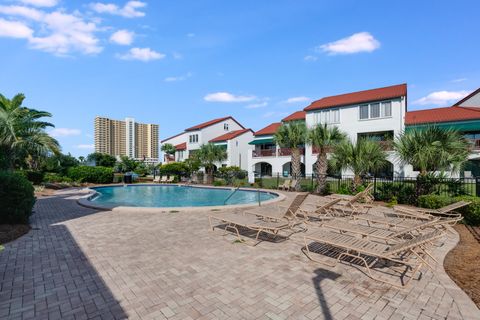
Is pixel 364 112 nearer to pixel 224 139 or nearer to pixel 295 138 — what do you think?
pixel 295 138

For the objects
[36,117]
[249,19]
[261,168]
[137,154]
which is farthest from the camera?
[137,154]

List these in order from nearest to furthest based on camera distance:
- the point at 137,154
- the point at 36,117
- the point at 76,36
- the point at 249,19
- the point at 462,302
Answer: the point at 462,302 → the point at 76,36 → the point at 249,19 → the point at 36,117 → the point at 137,154

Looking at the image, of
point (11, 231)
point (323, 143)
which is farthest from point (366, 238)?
point (323, 143)

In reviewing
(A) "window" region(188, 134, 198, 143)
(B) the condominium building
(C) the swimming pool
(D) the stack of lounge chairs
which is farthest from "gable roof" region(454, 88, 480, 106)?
(B) the condominium building

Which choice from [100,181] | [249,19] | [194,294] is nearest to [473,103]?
[249,19]

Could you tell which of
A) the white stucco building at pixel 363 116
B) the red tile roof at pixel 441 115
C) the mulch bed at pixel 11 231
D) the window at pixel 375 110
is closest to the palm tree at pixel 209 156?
the white stucco building at pixel 363 116

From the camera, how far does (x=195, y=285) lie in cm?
441

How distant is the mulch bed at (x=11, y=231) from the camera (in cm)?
695

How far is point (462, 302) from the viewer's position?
3875mm

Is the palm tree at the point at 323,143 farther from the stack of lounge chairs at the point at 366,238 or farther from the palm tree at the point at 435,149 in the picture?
the stack of lounge chairs at the point at 366,238

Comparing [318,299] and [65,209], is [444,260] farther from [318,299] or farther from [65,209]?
[65,209]

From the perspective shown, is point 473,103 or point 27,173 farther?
point 473,103

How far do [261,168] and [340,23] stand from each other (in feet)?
87.9

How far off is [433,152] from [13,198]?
17.0m
